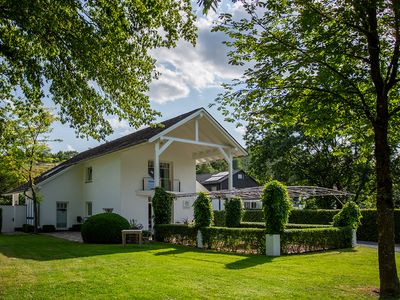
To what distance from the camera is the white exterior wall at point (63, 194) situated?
94.2 ft

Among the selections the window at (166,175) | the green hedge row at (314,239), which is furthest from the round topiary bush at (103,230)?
the window at (166,175)

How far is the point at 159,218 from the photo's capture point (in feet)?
67.7

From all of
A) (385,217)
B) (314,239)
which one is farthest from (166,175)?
(385,217)

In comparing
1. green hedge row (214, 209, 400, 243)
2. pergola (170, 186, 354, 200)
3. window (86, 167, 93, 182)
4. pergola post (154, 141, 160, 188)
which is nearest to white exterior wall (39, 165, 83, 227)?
window (86, 167, 93, 182)

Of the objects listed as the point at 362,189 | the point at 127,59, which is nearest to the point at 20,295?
the point at 127,59

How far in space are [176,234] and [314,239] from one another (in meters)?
6.50

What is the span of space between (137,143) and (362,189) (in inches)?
765

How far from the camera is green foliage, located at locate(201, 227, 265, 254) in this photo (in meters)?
14.7

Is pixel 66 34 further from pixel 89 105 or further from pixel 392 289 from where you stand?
pixel 392 289

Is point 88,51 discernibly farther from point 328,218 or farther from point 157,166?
point 328,218

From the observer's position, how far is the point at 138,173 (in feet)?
84.8

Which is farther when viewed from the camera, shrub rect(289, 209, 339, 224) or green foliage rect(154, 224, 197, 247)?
shrub rect(289, 209, 339, 224)

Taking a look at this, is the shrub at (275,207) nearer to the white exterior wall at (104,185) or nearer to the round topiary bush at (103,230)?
the round topiary bush at (103,230)

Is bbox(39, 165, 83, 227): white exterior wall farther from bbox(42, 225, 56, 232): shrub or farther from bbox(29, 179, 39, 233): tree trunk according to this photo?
bbox(29, 179, 39, 233): tree trunk
